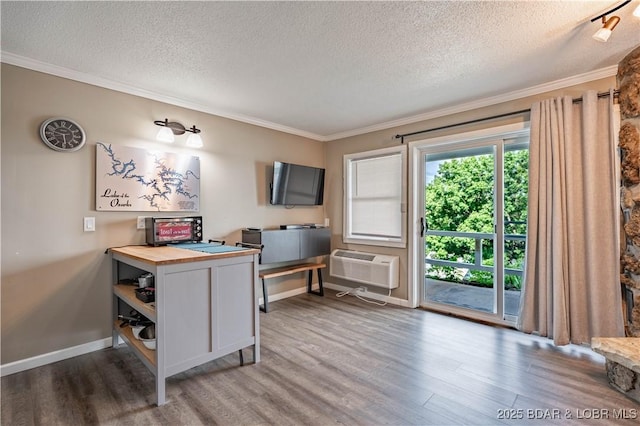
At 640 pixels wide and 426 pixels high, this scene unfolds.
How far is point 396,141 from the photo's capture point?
4.00 m

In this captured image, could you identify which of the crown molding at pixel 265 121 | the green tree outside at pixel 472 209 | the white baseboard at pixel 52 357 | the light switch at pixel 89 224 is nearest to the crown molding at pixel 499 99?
the crown molding at pixel 265 121

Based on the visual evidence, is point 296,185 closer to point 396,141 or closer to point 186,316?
point 396,141

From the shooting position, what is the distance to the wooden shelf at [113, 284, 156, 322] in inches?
79.8

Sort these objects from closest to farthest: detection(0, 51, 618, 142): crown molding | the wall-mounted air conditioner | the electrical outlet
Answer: detection(0, 51, 618, 142): crown molding → the electrical outlet → the wall-mounted air conditioner

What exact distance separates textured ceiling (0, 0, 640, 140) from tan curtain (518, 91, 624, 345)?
0.44 m

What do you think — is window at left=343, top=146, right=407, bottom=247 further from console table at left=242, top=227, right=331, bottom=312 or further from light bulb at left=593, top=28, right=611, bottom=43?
light bulb at left=593, top=28, right=611, bottom=43

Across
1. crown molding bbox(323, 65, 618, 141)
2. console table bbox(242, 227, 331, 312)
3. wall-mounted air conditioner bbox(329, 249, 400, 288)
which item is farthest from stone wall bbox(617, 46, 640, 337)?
console table bbox(242, 227, 331, 312)

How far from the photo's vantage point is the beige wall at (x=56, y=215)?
2295mm

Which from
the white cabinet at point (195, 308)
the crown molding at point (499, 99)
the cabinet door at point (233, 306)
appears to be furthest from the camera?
the crown molding at point (499, 99)

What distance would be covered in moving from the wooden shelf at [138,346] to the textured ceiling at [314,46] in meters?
2.14

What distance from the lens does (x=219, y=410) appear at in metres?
1.86

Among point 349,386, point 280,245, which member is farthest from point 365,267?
point 349,386

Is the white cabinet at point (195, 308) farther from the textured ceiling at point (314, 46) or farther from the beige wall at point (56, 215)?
the textured ceiling at point (314, 46)

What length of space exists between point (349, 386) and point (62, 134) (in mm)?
2990
